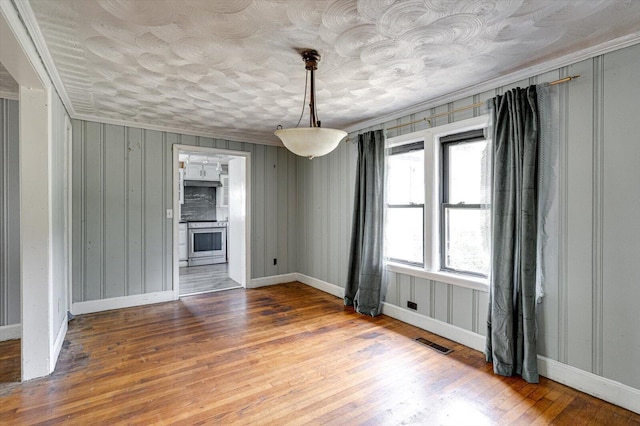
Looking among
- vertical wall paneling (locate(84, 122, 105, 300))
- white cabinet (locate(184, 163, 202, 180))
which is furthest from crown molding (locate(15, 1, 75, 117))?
white cabinet (locate(184, 163, 202, 180))

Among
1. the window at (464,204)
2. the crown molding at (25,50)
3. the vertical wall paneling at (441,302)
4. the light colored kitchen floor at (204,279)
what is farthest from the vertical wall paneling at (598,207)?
the light colored kitchen floor at (204,279)

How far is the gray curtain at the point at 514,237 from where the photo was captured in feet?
8.11

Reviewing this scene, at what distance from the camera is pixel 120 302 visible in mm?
4172

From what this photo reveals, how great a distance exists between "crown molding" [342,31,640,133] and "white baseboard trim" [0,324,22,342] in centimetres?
456

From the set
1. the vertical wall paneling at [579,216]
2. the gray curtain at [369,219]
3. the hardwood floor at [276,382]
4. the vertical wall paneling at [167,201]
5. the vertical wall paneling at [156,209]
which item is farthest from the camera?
the vertical wall paneling at [167,201]

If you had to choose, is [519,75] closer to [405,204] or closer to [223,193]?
[405,204]

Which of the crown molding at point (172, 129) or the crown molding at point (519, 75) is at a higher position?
the crown molding at point (172, 129)

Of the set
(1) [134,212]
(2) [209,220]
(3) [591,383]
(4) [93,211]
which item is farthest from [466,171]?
(2) [209,220]

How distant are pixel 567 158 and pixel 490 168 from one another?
55cm

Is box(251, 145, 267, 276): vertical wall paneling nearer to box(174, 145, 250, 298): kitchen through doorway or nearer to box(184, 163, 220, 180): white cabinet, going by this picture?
box(174, 145, 250, 298): kitchen through doorway

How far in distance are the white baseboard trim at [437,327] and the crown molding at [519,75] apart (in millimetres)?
2304

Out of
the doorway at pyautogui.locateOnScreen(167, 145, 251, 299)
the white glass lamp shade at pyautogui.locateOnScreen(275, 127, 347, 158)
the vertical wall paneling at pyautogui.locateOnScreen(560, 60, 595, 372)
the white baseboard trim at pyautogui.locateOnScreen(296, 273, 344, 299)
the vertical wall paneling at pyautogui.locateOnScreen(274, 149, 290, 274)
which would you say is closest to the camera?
the white glass lamp shade at pyautogui.locateOnScreen(275, 127, 347, 158)

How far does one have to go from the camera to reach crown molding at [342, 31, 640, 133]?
6.95 ft

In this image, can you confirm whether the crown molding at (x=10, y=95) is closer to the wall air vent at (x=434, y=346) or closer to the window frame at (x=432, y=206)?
the window frame at (x=432, y=206)
